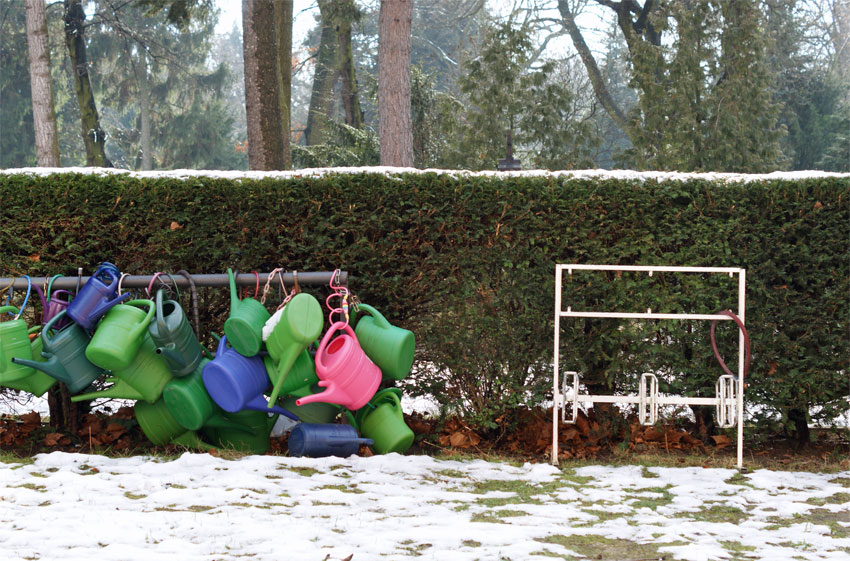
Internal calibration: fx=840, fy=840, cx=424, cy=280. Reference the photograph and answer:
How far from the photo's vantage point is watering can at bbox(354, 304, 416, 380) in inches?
191

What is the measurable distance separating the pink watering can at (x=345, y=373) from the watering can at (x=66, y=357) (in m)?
1.26

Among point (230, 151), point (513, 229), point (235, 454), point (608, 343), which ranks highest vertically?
point (230, 151)

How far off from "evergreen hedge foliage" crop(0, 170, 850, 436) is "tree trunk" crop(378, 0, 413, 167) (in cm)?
548

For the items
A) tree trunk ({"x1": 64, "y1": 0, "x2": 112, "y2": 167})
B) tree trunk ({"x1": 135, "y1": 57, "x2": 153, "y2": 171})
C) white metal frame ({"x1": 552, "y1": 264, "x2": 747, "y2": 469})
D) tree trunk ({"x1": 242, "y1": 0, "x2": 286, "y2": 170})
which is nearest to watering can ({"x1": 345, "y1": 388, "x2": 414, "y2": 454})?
white metal frame ({"x1": 552, "y1": 264, "x2": 747, "y2": 469})

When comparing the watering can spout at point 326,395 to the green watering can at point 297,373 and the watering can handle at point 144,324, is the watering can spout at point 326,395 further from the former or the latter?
the watering can handle at point 144,324

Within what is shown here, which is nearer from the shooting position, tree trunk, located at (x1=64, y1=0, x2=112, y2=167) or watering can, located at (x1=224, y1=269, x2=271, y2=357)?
watering can, located at (x1=224, y1=269, x2=271, y2=357)

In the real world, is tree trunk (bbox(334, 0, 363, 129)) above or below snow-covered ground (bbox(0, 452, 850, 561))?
above

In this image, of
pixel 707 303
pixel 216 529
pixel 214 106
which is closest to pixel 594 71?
pixel 214 106

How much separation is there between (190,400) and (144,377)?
31cm

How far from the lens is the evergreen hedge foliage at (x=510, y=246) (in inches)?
203

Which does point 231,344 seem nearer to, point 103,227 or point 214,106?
point 103,227

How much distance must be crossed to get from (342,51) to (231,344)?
16.3 m

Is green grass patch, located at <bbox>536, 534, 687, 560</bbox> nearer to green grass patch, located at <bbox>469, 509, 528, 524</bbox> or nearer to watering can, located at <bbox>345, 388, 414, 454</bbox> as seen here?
green grass patch, located at <bbox>469, 509, 528, 524</bbox>

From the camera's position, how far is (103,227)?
517cm
